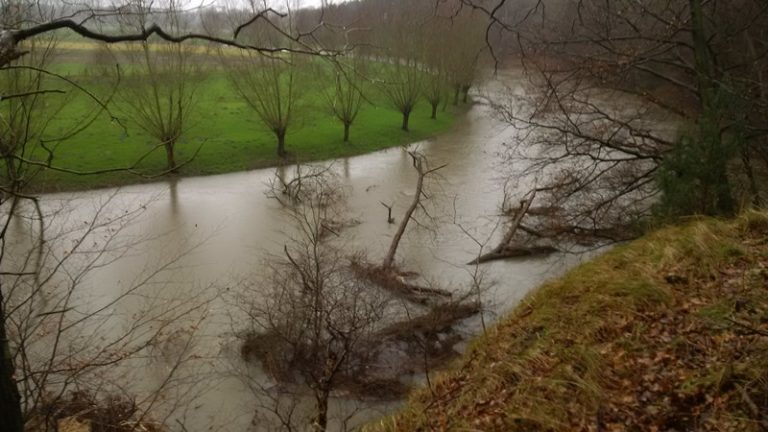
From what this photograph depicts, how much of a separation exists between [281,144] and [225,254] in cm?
1037

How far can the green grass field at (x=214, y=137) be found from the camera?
18.3m

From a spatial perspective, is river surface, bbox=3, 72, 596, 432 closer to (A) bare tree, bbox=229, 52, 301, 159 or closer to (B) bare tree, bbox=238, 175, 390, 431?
(B) bare tree, bbox=238, 175, 390, 431

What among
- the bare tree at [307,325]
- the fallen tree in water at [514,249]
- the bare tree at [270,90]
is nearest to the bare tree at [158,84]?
the bare tree at [270,90]

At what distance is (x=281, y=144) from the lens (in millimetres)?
22438

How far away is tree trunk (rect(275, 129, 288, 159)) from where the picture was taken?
73.1ft

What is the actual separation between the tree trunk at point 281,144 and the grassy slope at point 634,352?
1803cm

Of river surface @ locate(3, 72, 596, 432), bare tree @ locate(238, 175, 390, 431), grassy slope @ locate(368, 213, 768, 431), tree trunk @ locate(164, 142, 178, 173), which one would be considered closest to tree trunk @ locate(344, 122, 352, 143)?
river surface @ locate(3, 72, 596, 432)

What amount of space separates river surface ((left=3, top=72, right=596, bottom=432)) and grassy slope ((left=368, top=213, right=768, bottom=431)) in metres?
3.28

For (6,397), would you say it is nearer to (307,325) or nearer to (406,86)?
(307,325)

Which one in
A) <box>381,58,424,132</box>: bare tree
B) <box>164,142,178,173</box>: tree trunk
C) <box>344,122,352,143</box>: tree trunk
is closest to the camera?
<box>164,142,178,173</box>: tree trunk

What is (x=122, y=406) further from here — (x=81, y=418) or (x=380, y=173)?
(x=380, y=173)

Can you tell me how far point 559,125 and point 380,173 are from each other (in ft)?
31.7

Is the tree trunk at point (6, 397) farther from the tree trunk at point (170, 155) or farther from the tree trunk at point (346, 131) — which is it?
the tree trunk at point (346, 131)

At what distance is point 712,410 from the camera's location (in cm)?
304
